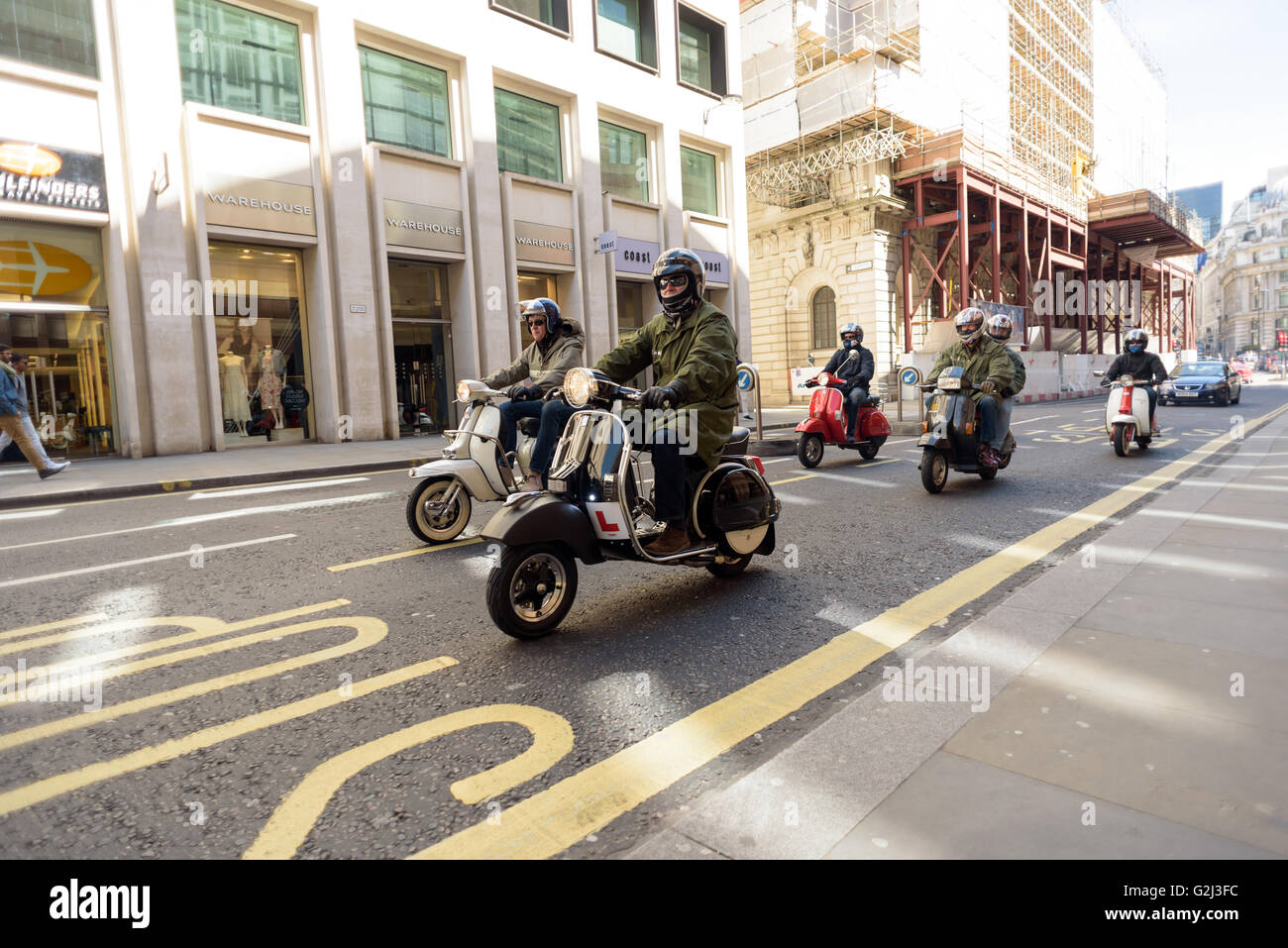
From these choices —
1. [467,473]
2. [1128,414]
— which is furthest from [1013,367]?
[467,473]

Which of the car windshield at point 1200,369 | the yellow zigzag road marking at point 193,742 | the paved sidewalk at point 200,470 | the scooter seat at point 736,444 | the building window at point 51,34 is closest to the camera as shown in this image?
the yellow zigzag road marking at point 193,742

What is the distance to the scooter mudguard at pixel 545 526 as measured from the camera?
11.0ft

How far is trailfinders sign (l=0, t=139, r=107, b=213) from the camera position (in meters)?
11.7

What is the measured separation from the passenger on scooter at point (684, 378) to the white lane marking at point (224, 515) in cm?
455

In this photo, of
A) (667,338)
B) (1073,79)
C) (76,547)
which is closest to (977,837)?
(667,338)

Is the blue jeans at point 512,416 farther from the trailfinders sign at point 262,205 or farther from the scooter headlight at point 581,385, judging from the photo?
the trailfinders sign at point 262,205

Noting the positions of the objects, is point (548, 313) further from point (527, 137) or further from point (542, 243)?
point (527, 137)

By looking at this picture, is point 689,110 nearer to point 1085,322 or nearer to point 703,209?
point 703,209

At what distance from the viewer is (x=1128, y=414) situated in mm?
10117

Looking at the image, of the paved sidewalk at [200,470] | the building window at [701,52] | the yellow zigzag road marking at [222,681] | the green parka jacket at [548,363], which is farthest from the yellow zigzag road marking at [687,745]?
the building window at [701,52]

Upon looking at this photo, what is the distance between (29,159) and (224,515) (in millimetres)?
8911

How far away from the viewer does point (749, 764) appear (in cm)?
233

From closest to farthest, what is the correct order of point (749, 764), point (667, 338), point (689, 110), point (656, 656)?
point (749, 764), point (656, 656), point (667, 338), point (689, 110)

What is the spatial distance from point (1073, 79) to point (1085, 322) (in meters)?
14.1
